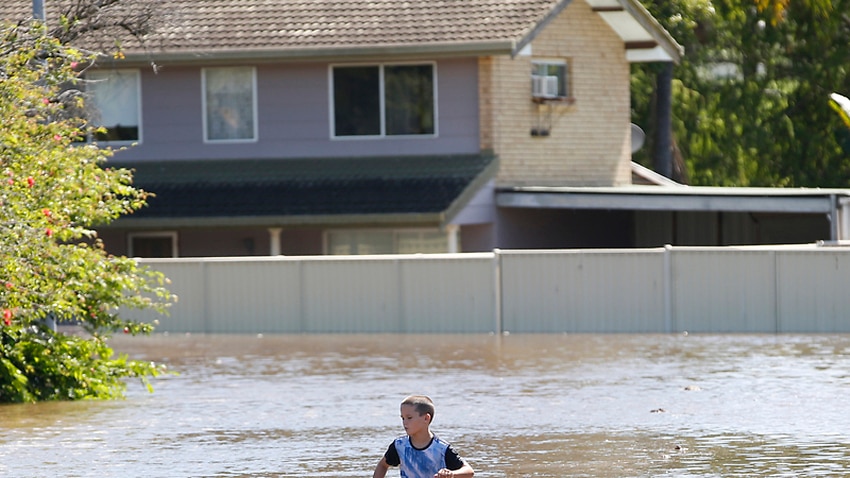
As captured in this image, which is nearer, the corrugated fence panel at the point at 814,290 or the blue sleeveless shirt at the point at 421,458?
the blue sleeveless shirt at the point at 421,458

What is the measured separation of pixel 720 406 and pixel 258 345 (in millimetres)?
10863

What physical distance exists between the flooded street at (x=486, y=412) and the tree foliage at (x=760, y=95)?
20148 millimetres

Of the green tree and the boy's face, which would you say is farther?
the green tree

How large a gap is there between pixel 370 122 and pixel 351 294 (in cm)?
549

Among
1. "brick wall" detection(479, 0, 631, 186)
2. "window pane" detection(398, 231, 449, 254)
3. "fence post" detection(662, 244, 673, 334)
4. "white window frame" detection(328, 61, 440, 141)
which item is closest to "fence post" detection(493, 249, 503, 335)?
"fence post" detection(662, 244, 673, 334)

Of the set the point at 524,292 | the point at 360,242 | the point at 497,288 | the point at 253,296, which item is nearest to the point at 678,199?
the point at 524,292

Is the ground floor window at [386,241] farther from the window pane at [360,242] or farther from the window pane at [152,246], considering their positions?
the window pane at [152,246]

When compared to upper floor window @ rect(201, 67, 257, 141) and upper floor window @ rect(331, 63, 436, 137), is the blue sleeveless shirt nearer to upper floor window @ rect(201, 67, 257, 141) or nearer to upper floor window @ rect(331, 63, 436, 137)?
upper floor window @ rect(331, 63, 436, 137)

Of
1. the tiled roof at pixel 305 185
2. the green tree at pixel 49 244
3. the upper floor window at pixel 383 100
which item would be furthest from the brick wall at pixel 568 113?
the green tree at pixel 49 244

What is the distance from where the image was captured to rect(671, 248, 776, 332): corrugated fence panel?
2598cm

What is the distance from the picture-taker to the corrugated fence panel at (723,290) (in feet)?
85.3

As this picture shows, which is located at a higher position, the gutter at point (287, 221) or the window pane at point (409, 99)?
the window pane at point (409, 99)

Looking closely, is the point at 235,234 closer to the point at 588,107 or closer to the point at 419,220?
the point at 419,220

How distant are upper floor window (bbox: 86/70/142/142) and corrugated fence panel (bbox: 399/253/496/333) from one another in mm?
8401
